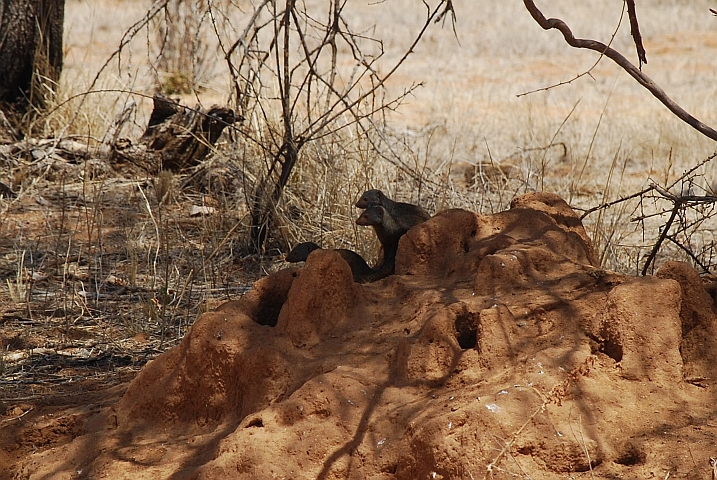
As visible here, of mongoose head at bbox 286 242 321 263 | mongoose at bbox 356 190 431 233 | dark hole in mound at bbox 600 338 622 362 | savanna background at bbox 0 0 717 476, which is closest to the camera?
dark hole in mound at bbox 600 338 622 362

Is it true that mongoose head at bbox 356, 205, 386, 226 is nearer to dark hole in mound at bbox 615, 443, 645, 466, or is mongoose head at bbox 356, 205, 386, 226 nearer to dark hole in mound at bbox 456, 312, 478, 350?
dark hole in mound at bbox 456, 312, 478, 350

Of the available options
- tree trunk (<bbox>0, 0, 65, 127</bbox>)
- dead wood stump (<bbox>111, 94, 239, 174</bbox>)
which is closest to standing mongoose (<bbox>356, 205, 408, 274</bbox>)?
dead wood stump (<bbox>111, 94, 239, 174</bbox>)

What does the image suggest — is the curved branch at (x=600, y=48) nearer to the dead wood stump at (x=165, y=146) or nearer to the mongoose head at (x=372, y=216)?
the mongoose head at (x=372, y=216)

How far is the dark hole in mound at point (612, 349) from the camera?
238 cm

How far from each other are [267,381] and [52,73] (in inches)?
211

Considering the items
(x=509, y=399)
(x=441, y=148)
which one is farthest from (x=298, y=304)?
(x=441, y=148)

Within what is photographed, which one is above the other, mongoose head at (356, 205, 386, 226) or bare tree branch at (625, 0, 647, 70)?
bare tree branch at (625, 0, 647, 70)

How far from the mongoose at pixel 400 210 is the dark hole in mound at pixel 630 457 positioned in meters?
1.67

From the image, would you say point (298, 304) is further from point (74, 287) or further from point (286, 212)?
point (286, 212)

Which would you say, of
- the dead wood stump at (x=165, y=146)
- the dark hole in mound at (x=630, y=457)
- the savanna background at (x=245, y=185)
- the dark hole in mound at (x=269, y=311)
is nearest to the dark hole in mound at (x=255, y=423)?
the dark hole in mound at (x=269, y=311)

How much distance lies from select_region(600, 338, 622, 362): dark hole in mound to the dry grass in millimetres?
1309

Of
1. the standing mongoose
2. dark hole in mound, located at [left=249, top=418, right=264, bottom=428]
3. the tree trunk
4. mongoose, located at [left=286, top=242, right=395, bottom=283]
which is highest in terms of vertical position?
the tree trunk

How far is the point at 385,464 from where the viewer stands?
7.29ft

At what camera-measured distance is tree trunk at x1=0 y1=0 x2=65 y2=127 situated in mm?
6856
